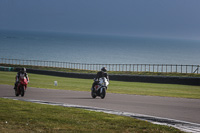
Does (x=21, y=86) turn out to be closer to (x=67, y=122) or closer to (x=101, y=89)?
(x=101, y=89)

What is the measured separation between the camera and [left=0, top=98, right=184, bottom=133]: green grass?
944 cm

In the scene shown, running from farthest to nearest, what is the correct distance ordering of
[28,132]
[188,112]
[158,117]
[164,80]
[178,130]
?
[164,80], [188,112], [158,117], [178,130], [28,132]

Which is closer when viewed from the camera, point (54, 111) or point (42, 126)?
point (42, 126)

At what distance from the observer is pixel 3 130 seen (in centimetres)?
902

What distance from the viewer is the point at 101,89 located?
18.2m

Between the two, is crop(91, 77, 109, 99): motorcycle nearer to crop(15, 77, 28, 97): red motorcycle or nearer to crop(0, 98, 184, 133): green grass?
crop(15, 77, 28, 97): red motorcycle

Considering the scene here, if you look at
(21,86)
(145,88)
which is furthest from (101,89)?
(145,88)

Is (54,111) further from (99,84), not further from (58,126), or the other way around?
(99,84)

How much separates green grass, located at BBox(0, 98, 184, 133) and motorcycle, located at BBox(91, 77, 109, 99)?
5.36 m

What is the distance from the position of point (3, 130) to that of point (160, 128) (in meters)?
4.04

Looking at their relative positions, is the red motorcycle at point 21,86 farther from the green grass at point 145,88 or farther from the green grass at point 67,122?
the green grass at point 145,88

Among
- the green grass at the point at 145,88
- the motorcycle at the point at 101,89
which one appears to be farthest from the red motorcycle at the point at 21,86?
the green grass at the point at 145,88

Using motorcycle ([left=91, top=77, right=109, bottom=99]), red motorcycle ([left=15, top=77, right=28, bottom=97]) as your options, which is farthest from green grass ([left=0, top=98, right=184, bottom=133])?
red motorcycle ([left=15, top=77, right=28, bottom=97])

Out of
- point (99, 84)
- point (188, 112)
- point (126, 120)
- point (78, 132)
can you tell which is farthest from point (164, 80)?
point (78, 132)
